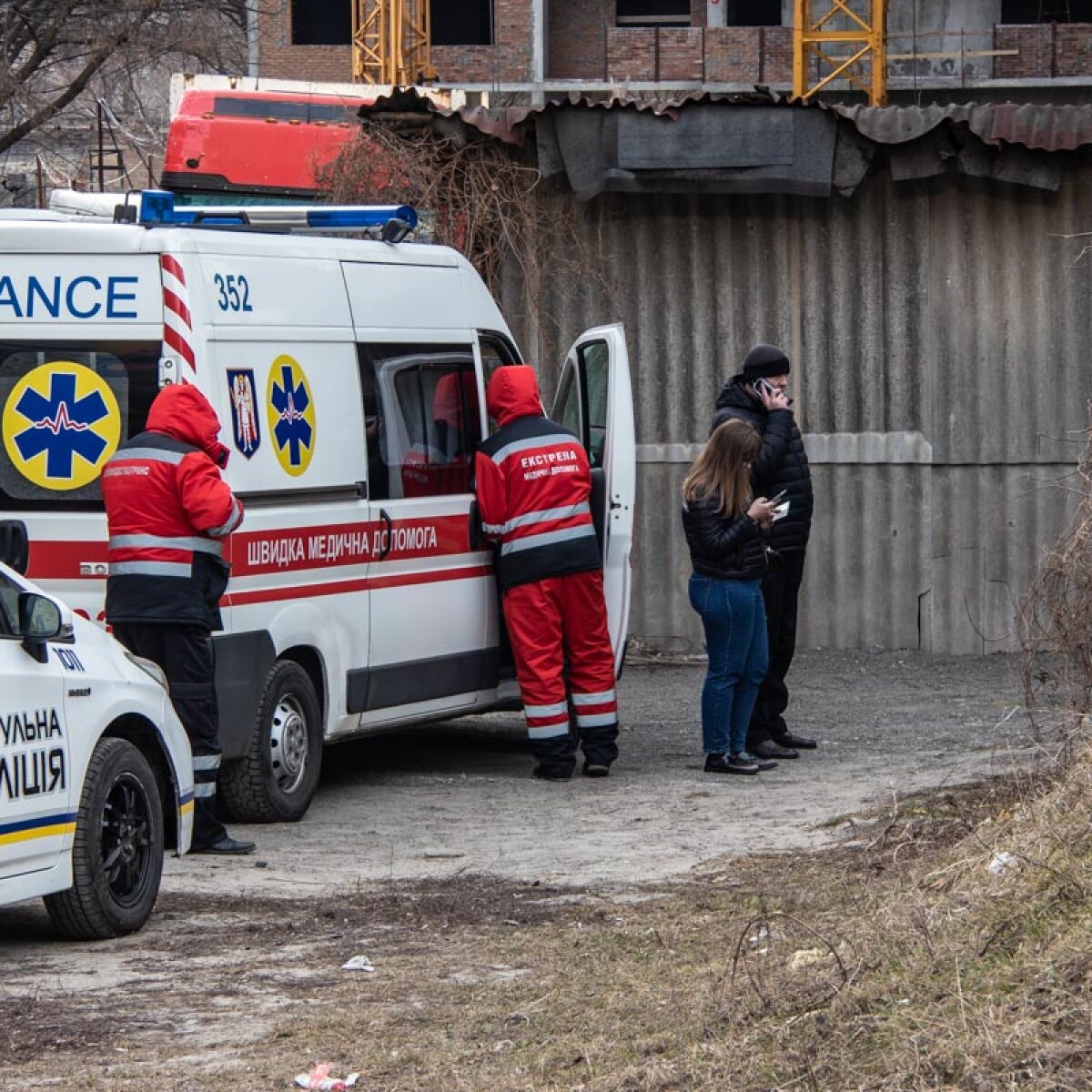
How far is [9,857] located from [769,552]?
4.86 m

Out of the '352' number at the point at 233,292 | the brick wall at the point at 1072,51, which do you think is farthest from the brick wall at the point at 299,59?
the '352' number at the point at 233,292

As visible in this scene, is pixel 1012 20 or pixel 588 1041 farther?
pixel 1012 20

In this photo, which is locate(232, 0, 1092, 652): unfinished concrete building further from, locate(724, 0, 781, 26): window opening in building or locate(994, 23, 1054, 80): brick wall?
locate(724, 0, 781, 26): window opening in building

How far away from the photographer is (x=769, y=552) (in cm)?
1004

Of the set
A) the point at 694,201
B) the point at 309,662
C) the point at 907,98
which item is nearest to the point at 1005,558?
the point at 694,201

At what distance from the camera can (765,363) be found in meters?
9.86

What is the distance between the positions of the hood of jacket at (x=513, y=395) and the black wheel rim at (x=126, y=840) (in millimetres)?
3500

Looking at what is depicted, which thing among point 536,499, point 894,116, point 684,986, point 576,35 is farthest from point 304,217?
point 576,35

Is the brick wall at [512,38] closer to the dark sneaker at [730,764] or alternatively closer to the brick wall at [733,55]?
the brick wall at [733,55]

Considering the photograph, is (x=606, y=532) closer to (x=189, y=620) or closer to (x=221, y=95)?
(x=189, y=620)

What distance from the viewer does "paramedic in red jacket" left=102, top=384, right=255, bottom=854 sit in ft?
25.8

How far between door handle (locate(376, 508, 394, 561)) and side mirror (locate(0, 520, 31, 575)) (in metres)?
1.64

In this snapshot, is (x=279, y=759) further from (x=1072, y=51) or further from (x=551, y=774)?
(x=1072, y=51)

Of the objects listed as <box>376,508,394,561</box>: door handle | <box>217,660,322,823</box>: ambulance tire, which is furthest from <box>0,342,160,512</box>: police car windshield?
<box>376,508,394,561</box>: door handle
